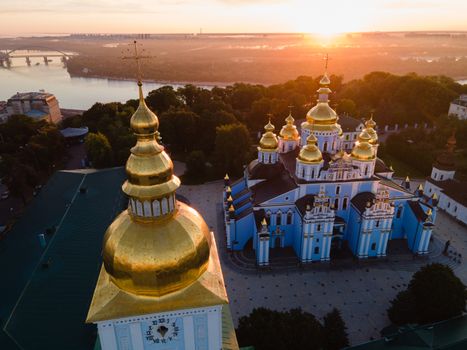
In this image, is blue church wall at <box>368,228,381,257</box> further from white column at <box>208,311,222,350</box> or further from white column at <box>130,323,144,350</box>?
white column at <box>130,323,144,350</box>

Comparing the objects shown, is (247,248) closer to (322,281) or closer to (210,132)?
(322,281)

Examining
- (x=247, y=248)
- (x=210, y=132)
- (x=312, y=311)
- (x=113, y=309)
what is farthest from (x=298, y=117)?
(x=113, y=309)

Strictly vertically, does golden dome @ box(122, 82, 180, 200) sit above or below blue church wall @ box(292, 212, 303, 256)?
above

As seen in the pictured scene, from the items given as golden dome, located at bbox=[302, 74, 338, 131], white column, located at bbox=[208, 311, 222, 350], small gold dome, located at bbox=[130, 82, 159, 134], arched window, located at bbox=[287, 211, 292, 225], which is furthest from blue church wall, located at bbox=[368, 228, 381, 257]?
small gold dome, located at bbox=[130, 82, 159, 134]

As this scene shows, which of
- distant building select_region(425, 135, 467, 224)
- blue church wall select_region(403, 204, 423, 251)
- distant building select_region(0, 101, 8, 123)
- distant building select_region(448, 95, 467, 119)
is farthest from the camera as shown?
distant building select_region(0, 101, 8, 123)

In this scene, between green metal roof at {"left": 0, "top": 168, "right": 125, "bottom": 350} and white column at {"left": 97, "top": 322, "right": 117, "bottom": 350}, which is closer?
white column at {"left": 97, "top": 322, "right": 117, "bottom": 350}
